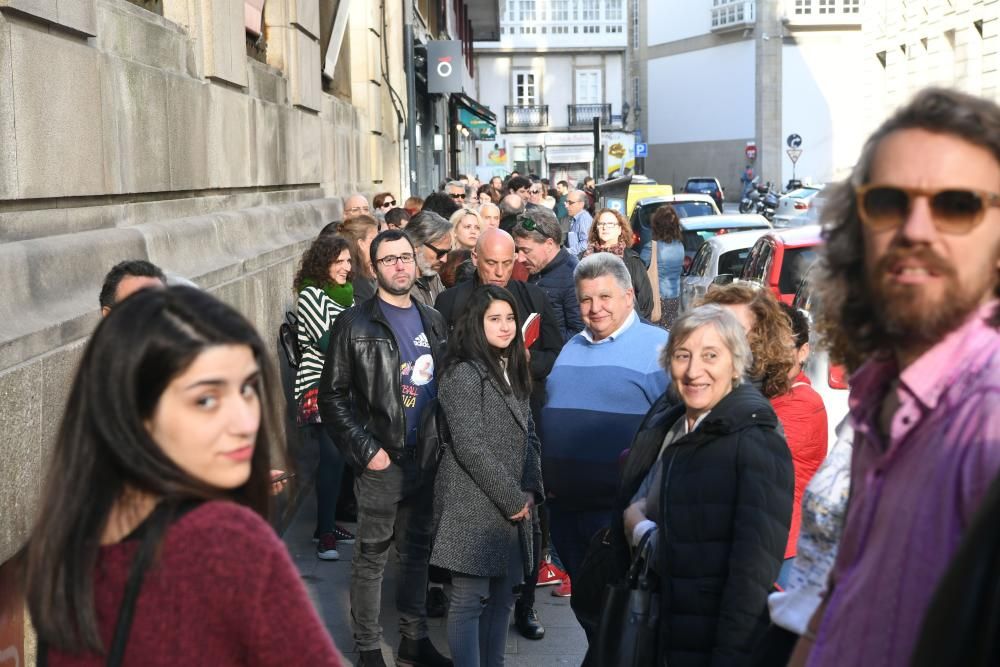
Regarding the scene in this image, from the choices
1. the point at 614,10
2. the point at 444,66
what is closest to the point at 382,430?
the point at 444,66

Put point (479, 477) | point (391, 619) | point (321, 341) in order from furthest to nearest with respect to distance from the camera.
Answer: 1. point (321, 341)
2. point (391, 619)
3. point (479, 477)

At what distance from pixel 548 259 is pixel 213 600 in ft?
20.8

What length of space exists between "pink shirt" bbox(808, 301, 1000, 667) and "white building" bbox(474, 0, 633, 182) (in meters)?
73.1

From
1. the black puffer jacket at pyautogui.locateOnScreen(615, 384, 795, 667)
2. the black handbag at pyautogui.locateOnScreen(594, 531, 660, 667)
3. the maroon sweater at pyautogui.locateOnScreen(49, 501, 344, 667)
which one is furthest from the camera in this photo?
the black handbag at pyautogui.locateOnScreen(594, 531, 660, 667)

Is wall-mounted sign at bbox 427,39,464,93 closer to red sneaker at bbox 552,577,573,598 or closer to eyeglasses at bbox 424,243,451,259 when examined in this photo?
eyeglasses at bbox 424,243,451,259

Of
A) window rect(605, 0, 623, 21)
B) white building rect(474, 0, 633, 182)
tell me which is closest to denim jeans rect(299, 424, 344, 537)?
white building rect(474, 0, 633, 182)

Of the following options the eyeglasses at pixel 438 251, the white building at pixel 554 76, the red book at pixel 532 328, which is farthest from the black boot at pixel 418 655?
the white building at pixel 554 76

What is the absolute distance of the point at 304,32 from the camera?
1156 centimetres

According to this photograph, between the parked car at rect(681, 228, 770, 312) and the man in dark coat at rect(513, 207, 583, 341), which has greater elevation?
the man in dark coat at rect(513, 207, 583, 341)

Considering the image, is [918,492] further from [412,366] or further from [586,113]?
[586,113]

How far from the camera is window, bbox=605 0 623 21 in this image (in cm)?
7531

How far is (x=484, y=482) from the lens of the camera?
16.5 ft

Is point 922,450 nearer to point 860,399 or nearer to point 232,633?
point 860,399

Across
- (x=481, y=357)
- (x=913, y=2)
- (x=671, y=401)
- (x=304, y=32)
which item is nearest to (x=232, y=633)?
(x=671, y=401)
